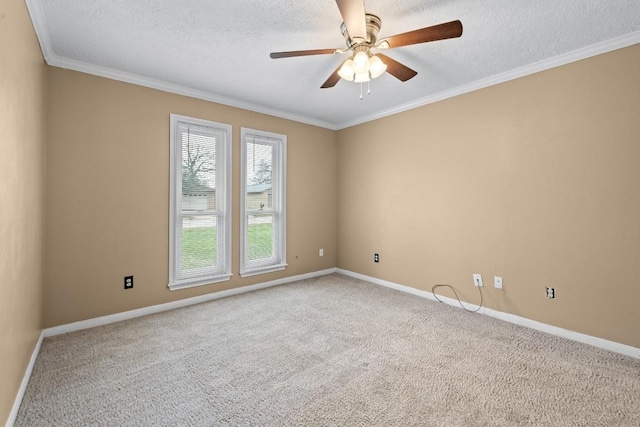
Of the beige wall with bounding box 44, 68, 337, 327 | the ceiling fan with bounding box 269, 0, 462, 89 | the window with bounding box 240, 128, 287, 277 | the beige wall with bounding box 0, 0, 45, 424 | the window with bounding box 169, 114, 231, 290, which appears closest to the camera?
the beige wall with bounding box 0, 0, 45, 424

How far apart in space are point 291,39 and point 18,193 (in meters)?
2.12

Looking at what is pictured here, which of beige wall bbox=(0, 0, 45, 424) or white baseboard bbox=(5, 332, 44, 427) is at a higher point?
beige wall bbox=(0, 0, 45, 424)

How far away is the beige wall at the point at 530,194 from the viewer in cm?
243

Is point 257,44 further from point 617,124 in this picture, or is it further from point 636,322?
point 636,322

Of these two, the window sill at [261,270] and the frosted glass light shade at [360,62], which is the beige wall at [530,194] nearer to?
the window sill at [261,270]

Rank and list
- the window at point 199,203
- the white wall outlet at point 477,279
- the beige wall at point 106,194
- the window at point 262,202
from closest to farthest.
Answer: the beige wall at point 106,194
the white wall outlet at point 477,279
the window at point 199,203
the window at point 262,202

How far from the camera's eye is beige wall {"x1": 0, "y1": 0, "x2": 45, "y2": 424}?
1491 mm

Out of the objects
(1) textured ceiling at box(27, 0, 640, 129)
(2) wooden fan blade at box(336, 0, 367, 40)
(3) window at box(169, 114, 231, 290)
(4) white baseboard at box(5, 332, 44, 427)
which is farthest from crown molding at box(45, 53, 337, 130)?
(4) white baseboard at box(5, 332, 44, 427)

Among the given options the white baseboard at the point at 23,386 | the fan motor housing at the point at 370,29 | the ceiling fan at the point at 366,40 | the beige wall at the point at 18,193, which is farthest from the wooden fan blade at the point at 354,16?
the white baseboard at the point at 23,386

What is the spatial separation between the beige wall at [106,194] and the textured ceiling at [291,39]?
0.22 meters

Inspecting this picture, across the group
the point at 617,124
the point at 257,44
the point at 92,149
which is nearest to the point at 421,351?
the point at 617,124

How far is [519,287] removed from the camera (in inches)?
118

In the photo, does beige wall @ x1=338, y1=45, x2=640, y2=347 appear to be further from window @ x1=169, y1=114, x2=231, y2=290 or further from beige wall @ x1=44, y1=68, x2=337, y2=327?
beige wall @ x1=44, y1=68, x2=337, y2=327

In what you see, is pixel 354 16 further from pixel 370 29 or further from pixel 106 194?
pixel 106 194
